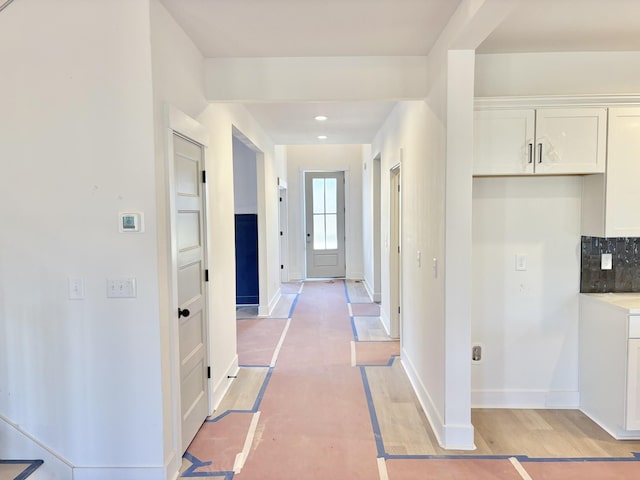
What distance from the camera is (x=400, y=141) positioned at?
4090 millimetres

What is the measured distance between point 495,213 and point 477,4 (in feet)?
4.88

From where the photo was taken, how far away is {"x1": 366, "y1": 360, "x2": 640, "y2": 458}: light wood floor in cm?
254

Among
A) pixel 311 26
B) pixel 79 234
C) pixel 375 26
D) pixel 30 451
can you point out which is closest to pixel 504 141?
pixel 375 26

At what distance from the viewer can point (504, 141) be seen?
2.76m

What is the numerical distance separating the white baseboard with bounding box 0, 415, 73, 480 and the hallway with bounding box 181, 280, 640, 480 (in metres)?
0.63

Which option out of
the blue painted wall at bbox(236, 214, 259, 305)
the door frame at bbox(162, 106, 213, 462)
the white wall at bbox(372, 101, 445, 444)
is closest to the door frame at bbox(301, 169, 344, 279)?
the blue painted wall at bbox(236, 214, 259, 305)

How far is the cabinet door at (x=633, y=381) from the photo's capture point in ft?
8.45

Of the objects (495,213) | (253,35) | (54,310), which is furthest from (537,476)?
(253,35)

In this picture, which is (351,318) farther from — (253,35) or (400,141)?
(253,35)

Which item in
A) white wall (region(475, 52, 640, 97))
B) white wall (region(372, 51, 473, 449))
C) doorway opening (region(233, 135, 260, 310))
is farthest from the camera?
doorway opening (region(233, 135, 260, 310))

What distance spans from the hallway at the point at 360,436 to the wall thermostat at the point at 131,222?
1410 mm

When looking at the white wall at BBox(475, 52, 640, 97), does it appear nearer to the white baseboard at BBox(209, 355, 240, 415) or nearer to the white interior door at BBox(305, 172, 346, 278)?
the white baseboard at BBox(209, 355, 240, 415)

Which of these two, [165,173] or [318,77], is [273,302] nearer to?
[318,77]

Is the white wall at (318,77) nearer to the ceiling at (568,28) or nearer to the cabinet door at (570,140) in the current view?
the ceiling at (568,28)
